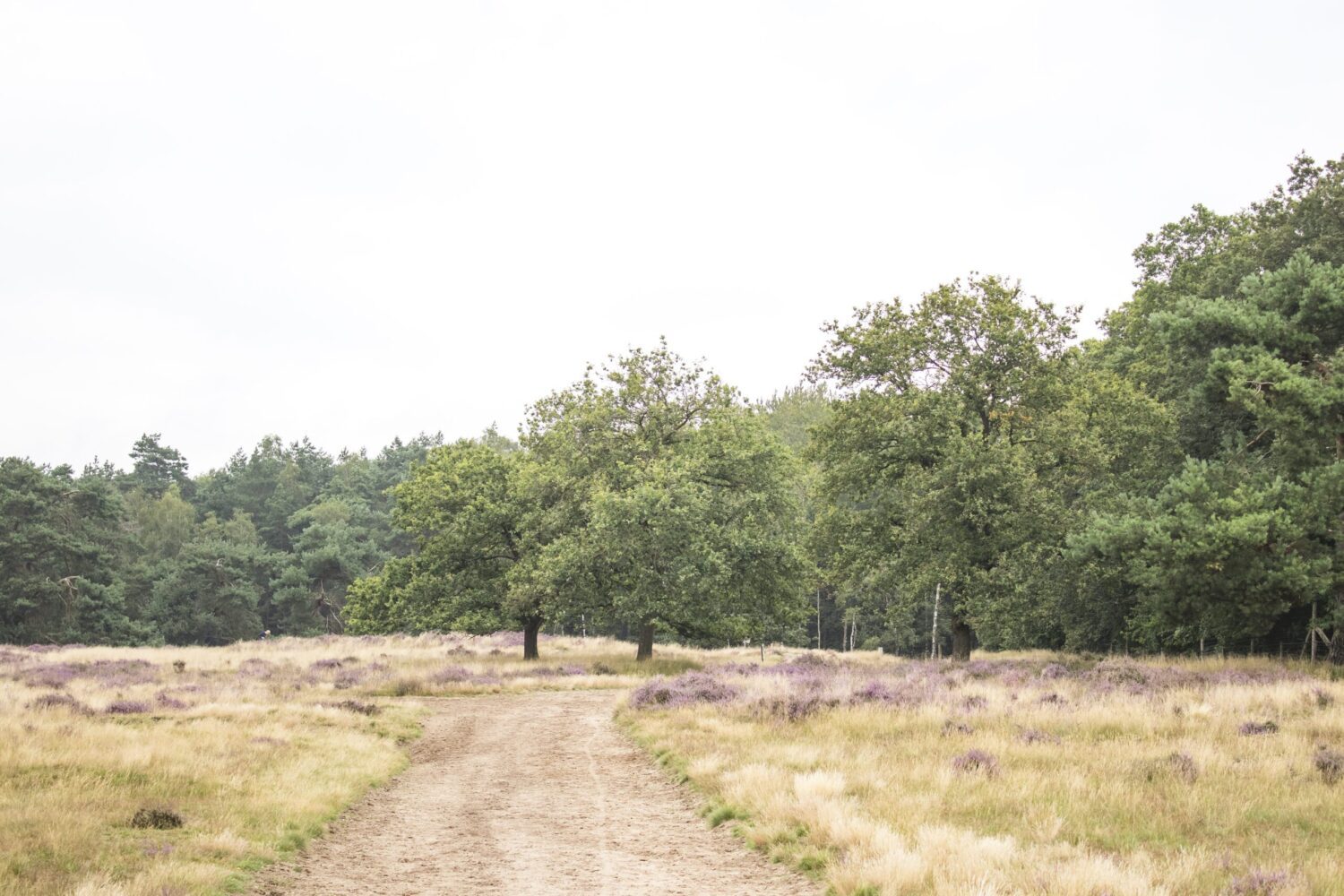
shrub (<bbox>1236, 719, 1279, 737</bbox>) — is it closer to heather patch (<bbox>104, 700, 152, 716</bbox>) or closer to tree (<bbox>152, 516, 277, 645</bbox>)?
heather patch (<bbox>104, 700, 152, 716</bbox>)

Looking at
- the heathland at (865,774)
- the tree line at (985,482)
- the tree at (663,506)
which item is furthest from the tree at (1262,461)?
the tree at (663,506)

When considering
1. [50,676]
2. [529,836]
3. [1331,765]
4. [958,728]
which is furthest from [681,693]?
[50,676]

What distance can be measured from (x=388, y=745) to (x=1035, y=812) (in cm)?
1278

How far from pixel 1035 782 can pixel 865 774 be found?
2202 mm

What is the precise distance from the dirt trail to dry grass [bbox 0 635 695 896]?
2.09 ft

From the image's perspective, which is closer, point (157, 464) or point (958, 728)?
point (958, 728)

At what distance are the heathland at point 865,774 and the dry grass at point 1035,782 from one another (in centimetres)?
4

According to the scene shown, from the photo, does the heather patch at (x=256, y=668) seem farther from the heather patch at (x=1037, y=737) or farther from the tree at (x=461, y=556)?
the heather patch at (x=1037, y=737)

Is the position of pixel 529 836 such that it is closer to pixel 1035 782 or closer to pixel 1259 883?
pixel 1035 782

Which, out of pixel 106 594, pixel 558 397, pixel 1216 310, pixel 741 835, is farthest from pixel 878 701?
pixel 106 594

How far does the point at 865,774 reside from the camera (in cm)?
1272

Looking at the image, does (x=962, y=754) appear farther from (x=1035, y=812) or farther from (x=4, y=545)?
(x=4, y=545)

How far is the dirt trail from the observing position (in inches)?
377

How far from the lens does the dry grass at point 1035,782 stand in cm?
841
